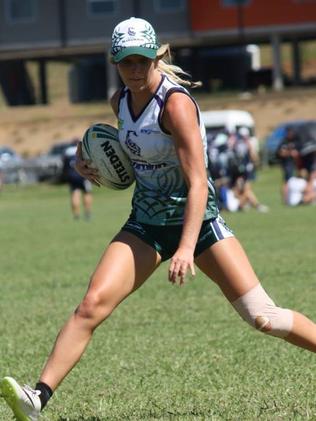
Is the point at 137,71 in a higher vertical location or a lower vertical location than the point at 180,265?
higher

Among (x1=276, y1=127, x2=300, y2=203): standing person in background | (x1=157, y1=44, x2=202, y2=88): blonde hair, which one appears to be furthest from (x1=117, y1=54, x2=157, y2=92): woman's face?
(x1=276, y1=127, x2=300, y2=203): standing person in background

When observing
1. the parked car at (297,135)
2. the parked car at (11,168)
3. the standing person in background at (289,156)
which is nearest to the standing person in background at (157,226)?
the standing person in background at (289,156)

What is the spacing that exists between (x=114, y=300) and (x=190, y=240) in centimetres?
46

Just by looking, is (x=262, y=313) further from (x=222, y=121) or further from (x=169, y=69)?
(x=222, y=121)

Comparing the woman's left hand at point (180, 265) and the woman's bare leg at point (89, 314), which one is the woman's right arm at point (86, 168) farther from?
the woman's left hand at point (180, 265)

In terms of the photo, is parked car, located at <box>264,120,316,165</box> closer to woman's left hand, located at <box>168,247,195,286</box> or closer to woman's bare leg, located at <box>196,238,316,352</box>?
woman's bare leg, located at <box>196,238,316,352</box>

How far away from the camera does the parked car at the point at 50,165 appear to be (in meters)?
41.8

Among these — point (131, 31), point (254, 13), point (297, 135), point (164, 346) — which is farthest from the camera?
point (254, 13)

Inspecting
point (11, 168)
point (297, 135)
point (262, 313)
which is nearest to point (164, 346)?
point (262, 313)

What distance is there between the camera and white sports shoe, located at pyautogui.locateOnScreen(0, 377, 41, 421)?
5430 millimetres

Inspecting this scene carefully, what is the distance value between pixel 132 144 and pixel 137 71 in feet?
1.30

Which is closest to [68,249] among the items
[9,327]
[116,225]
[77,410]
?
[116,225]

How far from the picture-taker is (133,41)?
552 cm

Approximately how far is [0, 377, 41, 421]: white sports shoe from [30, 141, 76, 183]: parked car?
1418 inches
